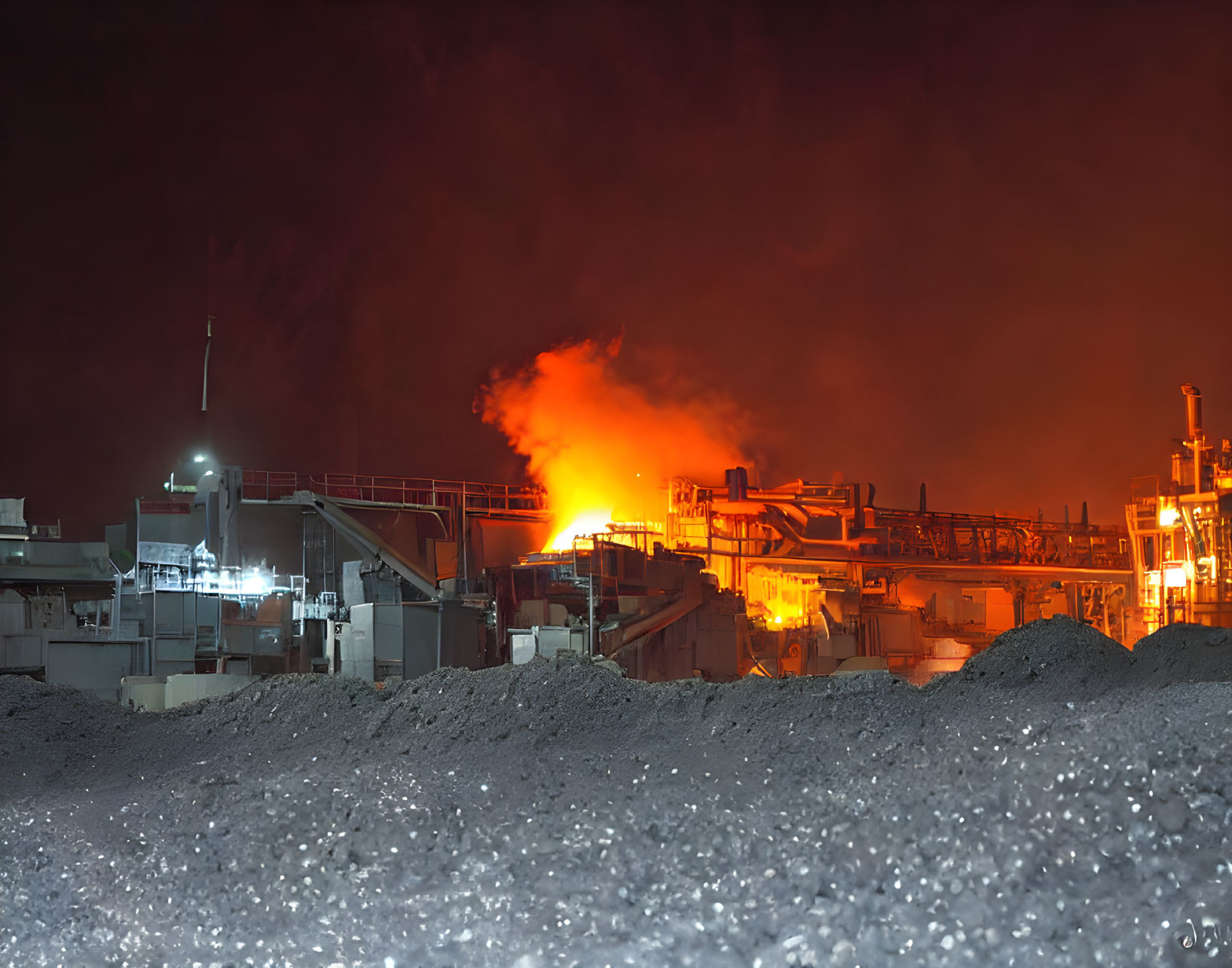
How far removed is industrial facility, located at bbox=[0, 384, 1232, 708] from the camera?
68.8 feet

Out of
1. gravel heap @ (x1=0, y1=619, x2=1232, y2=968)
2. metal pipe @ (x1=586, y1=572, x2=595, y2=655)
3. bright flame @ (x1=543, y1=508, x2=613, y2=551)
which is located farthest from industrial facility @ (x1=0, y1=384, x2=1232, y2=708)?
gravel heap @ (x1=0, y1=619, x2=1232, y2=968)

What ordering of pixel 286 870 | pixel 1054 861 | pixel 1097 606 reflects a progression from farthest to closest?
pixel 1097 606 < pixel 286 870 < pixel 1054 861

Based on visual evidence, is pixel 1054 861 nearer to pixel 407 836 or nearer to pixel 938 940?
pixel 938 940

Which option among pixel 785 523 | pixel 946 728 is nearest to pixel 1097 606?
pixel 785 523

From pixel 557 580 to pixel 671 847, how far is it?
1553 centimetres

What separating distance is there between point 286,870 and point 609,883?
65.0 inches

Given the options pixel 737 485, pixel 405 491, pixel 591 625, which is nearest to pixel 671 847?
pixel 591 625

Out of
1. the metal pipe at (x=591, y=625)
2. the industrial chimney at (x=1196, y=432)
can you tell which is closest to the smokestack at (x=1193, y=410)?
the industrial chimney at (x=1196, y=432)

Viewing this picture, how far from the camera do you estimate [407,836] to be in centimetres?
550

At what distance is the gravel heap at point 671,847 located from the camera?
4.65 metres

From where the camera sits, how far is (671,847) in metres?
5.29

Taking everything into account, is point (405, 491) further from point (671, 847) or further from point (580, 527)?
point (671, 847)

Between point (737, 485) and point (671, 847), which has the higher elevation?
point (737, 485)

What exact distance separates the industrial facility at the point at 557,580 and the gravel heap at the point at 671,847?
950cm
